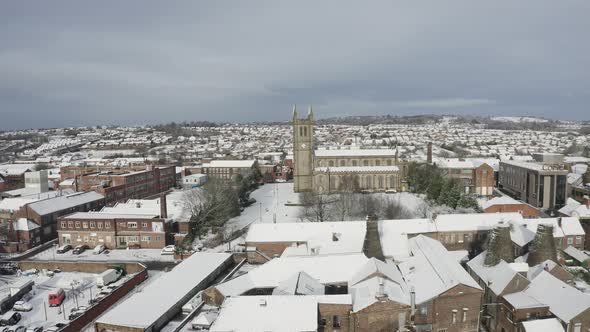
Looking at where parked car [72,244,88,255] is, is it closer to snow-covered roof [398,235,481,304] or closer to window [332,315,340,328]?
window [332,315,340,328]

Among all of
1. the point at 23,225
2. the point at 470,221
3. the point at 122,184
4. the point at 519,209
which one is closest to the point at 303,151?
the point at 122,184

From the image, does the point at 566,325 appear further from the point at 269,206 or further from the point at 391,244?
the point at 269,206

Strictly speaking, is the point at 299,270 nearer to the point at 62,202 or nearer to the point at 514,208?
the point at 514,208

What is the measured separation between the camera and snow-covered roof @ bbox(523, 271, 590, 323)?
71.3 feet

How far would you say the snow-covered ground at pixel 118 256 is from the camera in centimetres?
3962

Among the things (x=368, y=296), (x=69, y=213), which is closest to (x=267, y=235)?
(x=368, y=296)

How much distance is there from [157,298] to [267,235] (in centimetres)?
1224

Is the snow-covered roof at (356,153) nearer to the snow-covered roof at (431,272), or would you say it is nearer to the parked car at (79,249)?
the parked car at (79,249)

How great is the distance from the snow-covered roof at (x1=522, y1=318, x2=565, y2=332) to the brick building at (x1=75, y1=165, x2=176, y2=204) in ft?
168

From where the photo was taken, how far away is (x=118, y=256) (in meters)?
40.5

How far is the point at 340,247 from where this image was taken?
33469 mm

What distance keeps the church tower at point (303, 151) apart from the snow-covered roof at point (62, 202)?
2930 cm

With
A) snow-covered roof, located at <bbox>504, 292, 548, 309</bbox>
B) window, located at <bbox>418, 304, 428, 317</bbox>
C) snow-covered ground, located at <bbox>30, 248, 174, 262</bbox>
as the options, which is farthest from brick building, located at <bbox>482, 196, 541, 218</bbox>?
snow-covered ground, located at <bbox>30, 248, 174, 262</bbox>

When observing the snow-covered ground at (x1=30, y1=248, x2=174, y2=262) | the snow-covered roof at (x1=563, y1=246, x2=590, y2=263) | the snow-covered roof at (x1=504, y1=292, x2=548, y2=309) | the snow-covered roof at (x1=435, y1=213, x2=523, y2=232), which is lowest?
the snow-covered ground at (x1=30, y1=248, x2=174, y2=262)
